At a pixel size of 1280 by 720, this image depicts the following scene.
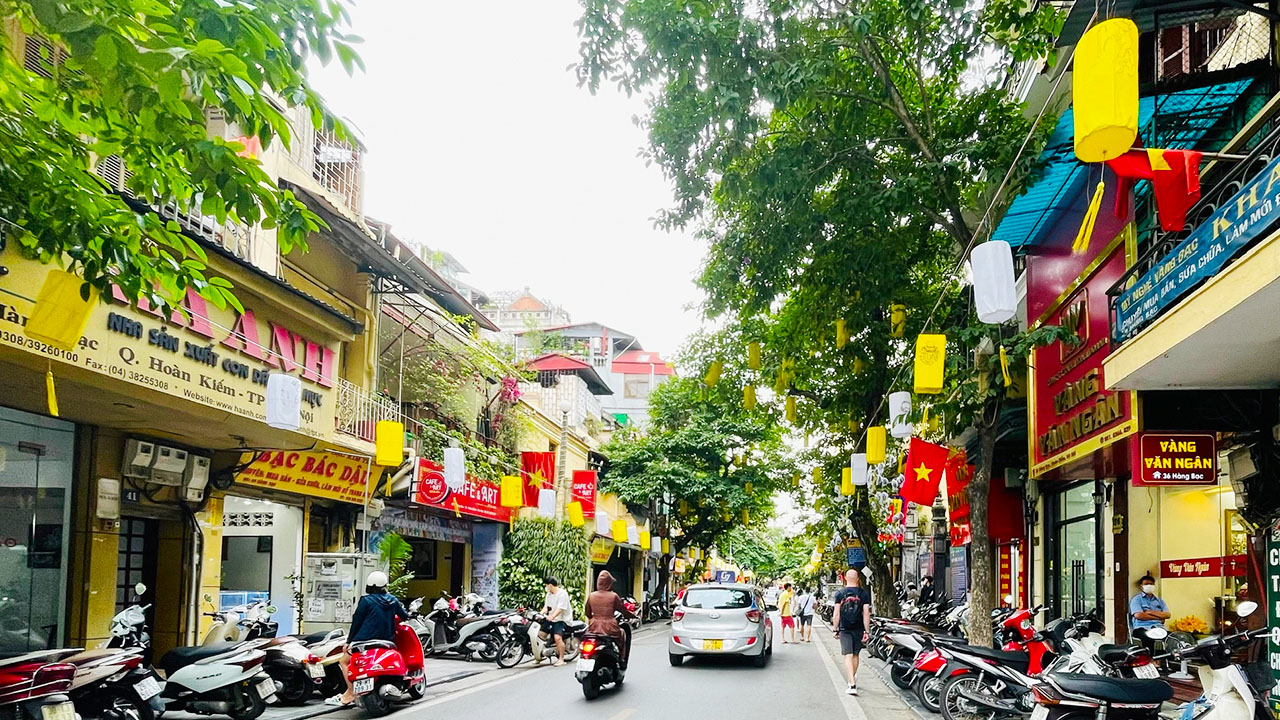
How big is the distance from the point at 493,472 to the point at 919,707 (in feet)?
47.4

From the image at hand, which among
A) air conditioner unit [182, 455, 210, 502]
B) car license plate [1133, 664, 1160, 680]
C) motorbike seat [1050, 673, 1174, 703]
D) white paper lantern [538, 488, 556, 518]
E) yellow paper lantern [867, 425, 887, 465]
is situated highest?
yellow paper lantern [867, 425, 887, 465]

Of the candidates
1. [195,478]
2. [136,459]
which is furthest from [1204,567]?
[136,459]

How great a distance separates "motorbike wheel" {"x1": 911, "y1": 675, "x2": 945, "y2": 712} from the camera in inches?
474

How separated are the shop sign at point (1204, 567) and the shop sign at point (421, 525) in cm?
1425

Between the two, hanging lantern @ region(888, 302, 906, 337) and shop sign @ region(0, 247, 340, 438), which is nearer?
shop sign @ region(0, 247, 340, 438)

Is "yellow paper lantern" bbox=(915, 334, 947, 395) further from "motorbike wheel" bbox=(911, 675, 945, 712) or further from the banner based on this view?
the banner

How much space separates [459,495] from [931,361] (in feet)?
43.7

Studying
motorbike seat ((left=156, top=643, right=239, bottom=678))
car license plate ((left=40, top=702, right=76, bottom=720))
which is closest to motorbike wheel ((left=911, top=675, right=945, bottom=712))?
motorbike seat ((left=156, top=643, right=239, bottom=678))

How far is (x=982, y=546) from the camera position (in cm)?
1402

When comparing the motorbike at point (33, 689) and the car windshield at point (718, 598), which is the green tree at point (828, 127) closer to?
the car windshield at point (718, 598)

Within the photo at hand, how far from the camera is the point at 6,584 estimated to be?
39.1 ft

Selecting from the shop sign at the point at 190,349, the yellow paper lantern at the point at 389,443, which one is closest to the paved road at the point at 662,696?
the yellow paper lantern at the point at 389,443

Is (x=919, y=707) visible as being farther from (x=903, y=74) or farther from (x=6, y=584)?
(x=6, y=584)

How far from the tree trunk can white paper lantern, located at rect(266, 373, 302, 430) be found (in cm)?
878
